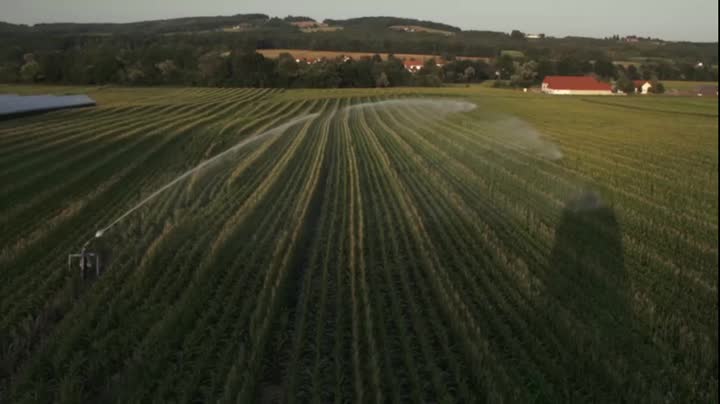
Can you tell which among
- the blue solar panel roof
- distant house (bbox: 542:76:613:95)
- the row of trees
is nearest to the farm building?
the blue solar panel roof

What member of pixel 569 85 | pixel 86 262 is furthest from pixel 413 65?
pixel 86 262

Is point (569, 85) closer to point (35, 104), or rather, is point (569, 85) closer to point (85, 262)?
point (35, 104)

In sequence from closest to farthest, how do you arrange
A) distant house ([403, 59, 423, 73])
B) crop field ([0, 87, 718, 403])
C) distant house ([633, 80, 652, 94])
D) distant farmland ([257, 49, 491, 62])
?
crop field ([0, 87, 718, 403]), distant house ([633, 80, 652, 94]), distant house ([403, 59, 423, 73]), distant farmland ([257, 49, 491, 62])

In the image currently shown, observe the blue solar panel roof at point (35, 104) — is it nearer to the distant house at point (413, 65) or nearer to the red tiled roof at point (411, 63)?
the distant house at point (413, 65)

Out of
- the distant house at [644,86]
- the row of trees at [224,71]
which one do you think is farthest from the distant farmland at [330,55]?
the distant house at [644,86]

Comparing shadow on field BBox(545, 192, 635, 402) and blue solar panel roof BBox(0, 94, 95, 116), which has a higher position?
shadow on field BBox(545, 192, 635, 402)

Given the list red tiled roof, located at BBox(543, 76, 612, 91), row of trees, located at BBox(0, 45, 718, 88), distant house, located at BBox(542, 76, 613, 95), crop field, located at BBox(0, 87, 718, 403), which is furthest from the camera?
row of trees, located at BBox(0, 45, 718, 88)

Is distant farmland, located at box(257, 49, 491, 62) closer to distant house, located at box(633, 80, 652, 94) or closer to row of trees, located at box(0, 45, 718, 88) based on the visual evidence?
row of trees, located at box(0, 45, 718, 88)
